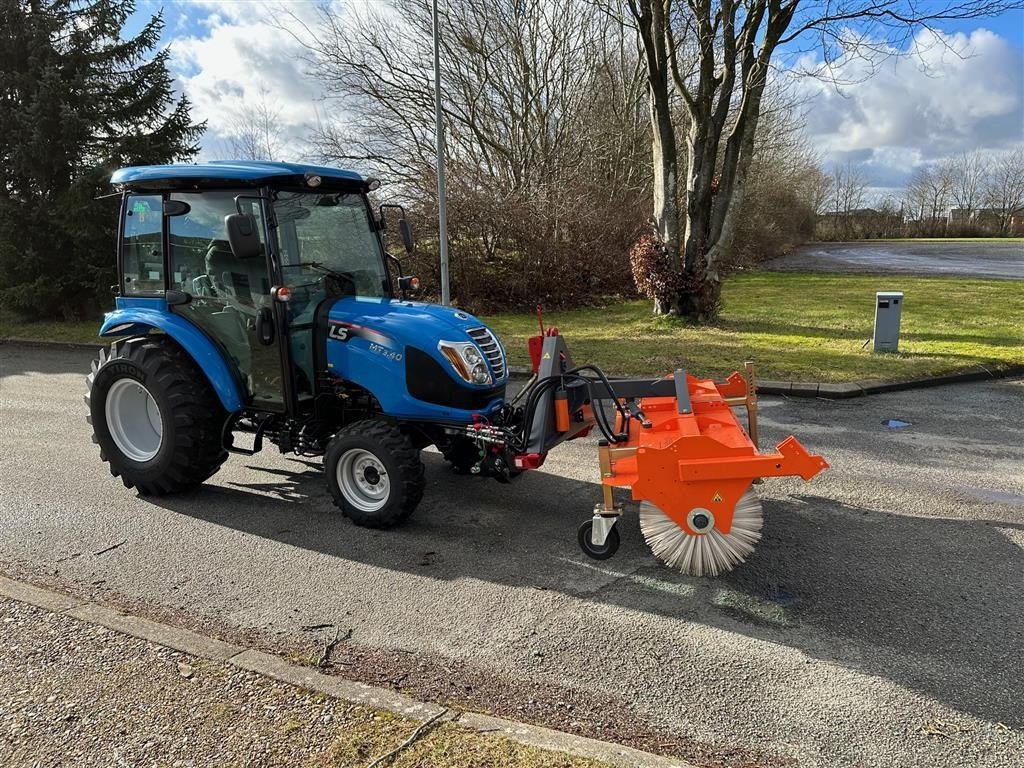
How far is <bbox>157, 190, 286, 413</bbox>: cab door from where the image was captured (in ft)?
16.3

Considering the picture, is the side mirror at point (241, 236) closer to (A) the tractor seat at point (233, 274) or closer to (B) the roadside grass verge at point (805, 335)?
(A) the tractor seat at point (233, 274)

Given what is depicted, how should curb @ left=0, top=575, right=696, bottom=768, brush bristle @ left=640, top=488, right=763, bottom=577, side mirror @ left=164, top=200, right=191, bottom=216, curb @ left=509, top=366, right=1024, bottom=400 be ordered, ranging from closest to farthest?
curb @ left=0, top=575, right=696, bottom=768 < brush bristle @ left=640, top=488, right=763, bottom=577 < side mirror @ left=164, top=200, right=191, bottom=216 < curb @ left=509, top=366, right=1024, bottom=400

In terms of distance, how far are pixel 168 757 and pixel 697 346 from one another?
954 centimetres

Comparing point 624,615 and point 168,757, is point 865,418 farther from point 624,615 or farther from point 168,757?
point 168,757

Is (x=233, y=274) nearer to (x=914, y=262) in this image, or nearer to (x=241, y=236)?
(x=241, y=236)

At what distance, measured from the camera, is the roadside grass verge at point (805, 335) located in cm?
944

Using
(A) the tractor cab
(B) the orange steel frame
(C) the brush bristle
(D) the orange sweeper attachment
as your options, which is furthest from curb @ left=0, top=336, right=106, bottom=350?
(C) the brush bristle

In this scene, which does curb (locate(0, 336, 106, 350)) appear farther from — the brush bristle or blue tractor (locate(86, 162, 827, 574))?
the brush bristle

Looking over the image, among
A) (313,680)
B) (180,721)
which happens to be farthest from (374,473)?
(180,721)

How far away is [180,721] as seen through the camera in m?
2.86

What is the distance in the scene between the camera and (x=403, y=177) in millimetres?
18203

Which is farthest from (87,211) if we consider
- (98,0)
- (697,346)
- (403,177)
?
(697,346)

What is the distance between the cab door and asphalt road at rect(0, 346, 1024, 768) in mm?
991

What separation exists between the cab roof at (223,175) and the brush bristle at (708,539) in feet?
10.4
